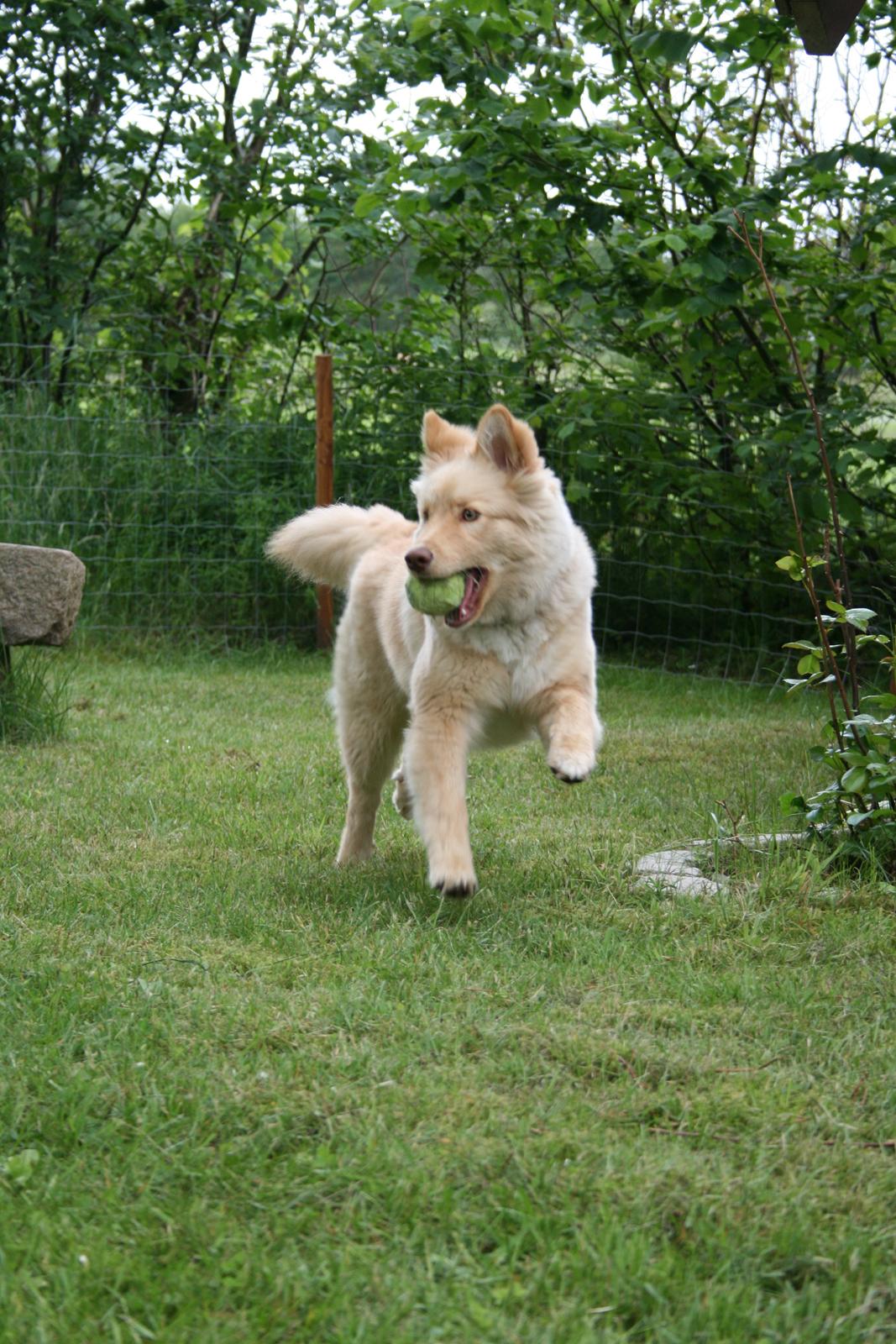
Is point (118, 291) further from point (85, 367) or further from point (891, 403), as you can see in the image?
point (891, 403)

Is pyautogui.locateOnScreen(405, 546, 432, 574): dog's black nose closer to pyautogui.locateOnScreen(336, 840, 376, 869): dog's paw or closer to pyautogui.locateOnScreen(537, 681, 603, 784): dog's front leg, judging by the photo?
pyautogui.locateOnScreen(537, 681, 603, 784): dog's front leg

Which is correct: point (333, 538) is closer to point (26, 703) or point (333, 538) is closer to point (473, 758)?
point (473, 758)

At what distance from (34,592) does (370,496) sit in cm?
357

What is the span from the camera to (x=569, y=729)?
11.2ft

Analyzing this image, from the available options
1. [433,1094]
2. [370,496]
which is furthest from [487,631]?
[370,496]

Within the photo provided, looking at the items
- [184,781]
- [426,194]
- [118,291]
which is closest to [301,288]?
[118,291]

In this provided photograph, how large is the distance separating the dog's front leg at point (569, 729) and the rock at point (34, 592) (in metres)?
2.77

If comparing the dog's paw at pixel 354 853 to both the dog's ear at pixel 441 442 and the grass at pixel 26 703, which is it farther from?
the grass at pixel 26 703

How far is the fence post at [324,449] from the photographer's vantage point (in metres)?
8.62

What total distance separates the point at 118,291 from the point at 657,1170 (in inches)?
352

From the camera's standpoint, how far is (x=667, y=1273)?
6.08 feet

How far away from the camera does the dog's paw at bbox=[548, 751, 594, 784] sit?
3.20 m

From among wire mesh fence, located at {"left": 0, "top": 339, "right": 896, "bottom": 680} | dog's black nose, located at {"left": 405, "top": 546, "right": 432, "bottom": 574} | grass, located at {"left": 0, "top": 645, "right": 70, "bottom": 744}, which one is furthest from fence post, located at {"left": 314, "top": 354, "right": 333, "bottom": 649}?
dog's black nose, located at {"left": 405, "top": 546, "right": 432, "bottom": 574}

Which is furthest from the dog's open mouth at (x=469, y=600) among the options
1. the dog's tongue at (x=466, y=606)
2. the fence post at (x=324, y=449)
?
the fence post at (x=324, y=449)
